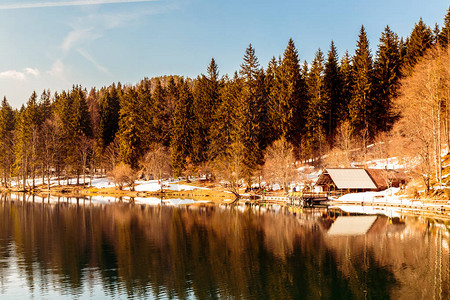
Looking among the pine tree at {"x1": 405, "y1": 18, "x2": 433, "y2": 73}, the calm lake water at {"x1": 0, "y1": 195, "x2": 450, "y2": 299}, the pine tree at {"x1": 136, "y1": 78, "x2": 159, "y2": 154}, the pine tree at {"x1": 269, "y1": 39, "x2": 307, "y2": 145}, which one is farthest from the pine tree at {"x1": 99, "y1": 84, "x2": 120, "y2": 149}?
the pine tree at {"x1": 405, "y1": 18, "x2": 433, "y2": 73}

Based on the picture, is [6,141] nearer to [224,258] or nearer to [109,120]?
[109,120]

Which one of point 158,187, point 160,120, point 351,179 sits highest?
point 160,120

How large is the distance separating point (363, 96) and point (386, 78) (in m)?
6.50

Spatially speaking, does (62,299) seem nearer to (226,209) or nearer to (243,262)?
(243,262)

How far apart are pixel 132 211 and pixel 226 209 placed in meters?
12.9

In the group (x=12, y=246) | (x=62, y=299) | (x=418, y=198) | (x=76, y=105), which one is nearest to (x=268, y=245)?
(x=62, y=299)

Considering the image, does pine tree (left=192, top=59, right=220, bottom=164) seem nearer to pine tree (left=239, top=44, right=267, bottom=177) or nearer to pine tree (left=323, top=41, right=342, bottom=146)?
pine tree (left=239, top=44, right=267, bottom=177)

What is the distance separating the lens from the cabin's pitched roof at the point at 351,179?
6156 cm

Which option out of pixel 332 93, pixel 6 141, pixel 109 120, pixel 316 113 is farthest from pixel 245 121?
pixel 6 141

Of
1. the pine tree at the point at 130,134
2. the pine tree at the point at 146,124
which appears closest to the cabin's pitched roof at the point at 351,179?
the pine tree at the point at 146,124

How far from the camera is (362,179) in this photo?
62750 mm

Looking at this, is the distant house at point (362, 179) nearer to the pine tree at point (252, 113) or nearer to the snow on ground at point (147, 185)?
the pine tree at point (252, 113)

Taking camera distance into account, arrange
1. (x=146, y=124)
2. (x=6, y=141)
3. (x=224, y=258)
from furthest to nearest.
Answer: (x=6, y=141), (x=146, y=124), (x=224, y=258)

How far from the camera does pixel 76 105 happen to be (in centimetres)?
10081
